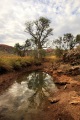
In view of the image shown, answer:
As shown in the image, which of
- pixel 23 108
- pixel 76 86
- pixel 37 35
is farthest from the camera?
pixel 37 35

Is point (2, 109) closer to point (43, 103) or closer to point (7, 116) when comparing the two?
point (7, 116)

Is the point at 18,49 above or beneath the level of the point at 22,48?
beneath

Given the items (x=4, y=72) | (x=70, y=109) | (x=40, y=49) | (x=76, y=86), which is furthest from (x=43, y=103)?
(x=40, y=49)

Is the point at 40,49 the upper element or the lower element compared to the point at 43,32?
lower

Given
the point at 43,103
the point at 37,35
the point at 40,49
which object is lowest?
the point at 43,103

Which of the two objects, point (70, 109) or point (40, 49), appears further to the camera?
point (40, 49)

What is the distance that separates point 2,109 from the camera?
570 centimetres

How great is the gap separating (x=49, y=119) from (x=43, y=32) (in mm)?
28180

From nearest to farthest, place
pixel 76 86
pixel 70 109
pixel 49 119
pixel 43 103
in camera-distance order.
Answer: pixel 49 119, pixel 70 109, pixel 43 103, pixel 76 86

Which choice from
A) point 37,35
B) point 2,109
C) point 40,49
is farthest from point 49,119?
point 37,35

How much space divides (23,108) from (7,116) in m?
0.92

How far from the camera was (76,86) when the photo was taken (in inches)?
339

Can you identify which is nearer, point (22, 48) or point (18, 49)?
point (18, 49)

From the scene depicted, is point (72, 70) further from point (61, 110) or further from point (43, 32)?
point (43, 32)
